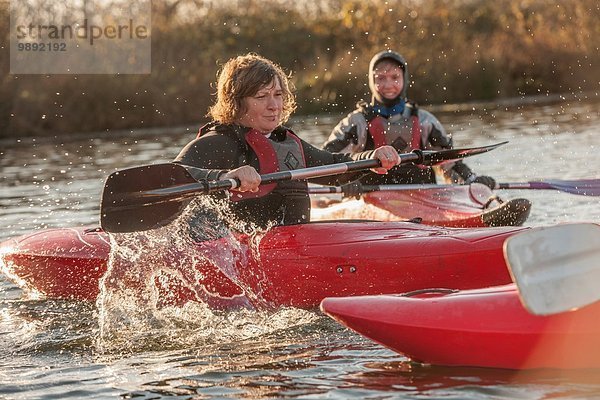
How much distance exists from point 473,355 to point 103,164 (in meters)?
9.81

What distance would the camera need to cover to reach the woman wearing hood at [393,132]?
7.99m

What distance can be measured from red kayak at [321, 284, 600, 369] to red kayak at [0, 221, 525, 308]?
74 centimetres

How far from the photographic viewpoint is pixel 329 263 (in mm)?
5457

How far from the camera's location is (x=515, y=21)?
24656mm

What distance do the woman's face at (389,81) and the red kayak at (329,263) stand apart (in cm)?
251

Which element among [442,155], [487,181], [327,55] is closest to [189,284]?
[442,155]

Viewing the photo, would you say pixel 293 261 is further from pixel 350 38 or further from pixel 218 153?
pixel 350 38

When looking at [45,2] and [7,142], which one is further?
[45,2]

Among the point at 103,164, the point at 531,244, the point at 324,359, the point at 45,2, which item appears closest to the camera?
the point at 531,244

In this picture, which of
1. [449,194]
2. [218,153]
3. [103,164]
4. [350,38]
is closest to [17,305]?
[218,153]

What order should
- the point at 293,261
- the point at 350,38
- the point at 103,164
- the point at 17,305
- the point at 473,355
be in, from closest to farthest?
the point at 473,355 → the point at 293,261 → the point at 17,305 → the point at 103,164 → the point at 350,38

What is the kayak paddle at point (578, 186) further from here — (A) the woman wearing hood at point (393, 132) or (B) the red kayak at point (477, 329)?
(B) the red kayak at point (477, 329)

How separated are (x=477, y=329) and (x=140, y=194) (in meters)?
1.84

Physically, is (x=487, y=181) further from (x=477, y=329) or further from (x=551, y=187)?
(x=477, y=329)
